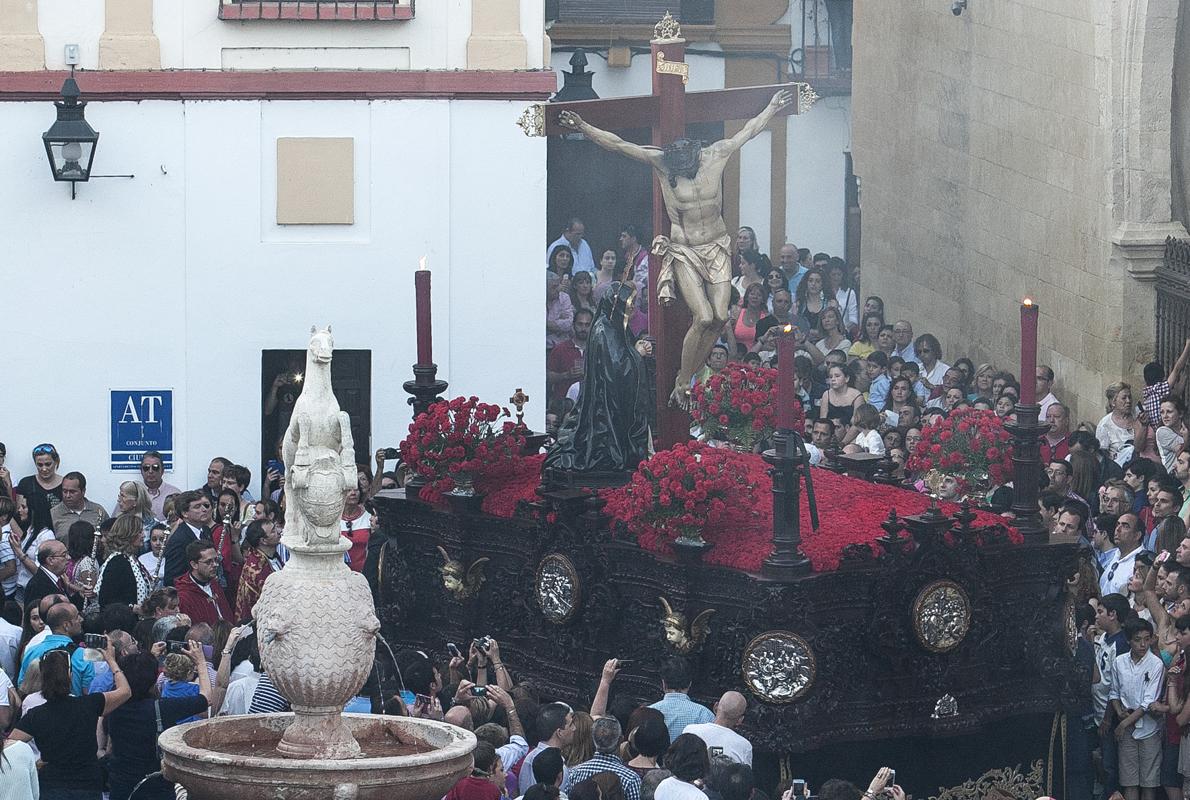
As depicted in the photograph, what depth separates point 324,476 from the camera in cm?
1177

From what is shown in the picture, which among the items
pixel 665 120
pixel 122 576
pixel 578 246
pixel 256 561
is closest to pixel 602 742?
pixel 256 561

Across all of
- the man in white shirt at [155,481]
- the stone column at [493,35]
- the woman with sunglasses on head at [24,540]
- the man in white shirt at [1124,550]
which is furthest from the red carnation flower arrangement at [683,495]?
the stone column at [493,35]

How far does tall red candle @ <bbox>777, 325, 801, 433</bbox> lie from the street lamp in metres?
6.73

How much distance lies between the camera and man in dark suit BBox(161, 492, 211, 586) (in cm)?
1628

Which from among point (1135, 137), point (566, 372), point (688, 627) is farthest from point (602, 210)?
point (688, 627)

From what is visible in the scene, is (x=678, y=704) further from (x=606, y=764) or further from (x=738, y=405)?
(x=738, y=405)

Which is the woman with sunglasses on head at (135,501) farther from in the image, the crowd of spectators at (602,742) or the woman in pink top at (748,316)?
the woman in pink top at (748,316)

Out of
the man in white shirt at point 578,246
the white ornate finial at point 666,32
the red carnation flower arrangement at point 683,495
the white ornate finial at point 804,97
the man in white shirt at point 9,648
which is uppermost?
the white ornate finial at point 666,32

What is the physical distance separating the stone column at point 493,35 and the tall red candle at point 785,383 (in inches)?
236

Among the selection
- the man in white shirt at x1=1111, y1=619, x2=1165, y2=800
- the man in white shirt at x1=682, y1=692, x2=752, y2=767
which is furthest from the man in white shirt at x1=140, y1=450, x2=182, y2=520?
the man in white shirt at x1=1111, y1=619, x2=1165, y2=800

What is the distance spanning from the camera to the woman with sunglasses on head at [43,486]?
1819cm

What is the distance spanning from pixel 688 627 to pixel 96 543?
13.8ft

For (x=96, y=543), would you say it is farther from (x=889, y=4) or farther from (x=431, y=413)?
(x=889, y=4)

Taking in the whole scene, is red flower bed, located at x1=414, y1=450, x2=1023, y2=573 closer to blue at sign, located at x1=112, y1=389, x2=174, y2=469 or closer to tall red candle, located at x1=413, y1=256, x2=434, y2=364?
tall red candle, located at x1=413, y1=256, x2=434, y2=364
